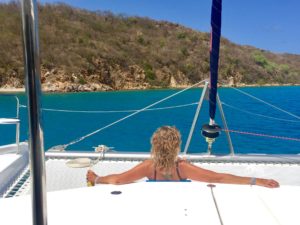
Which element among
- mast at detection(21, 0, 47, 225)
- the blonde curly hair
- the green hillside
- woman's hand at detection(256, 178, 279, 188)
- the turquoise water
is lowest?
the turquoise water

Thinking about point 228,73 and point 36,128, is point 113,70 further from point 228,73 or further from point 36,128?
point 36,128

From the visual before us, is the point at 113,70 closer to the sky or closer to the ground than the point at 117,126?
closer to the sky

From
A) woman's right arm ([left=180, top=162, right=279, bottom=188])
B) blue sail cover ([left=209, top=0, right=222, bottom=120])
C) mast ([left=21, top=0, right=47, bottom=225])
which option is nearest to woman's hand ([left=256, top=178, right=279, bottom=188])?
woman's right arm ([left=180, top=162, right=279, bottom=188])

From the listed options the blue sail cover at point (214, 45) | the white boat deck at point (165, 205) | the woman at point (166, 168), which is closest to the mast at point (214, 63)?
the blue sail cover at point (214, 45)

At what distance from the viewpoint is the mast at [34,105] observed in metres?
0.69

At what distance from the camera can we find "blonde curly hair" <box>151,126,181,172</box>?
202 centimetres

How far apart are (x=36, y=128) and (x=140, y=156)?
9.81 ft

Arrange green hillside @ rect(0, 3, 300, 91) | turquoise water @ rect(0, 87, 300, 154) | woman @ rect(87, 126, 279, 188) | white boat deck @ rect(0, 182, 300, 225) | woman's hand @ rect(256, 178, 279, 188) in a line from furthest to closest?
green hillside @ rect(0, 3, 300, 91) < turquoise water @ rect(0, 87, 300, 154) < woman @ rect(87, 126, 279, 188) < woman's hand @ rect(256, 178, 279, 188) < white boat deck @ rect(0, 182, 300, 225)

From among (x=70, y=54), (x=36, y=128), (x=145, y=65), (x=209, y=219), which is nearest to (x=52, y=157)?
(x=209, y=219)

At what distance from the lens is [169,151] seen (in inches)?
79.4

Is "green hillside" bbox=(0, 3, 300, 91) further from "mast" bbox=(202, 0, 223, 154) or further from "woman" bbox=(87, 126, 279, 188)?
"woman" bbox=(87, 126, 279, 188)

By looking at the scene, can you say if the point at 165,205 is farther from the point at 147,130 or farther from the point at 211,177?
the point at 147,130

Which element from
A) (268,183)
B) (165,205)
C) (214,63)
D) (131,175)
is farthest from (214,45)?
(165,205)

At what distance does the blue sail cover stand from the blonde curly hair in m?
1.48
